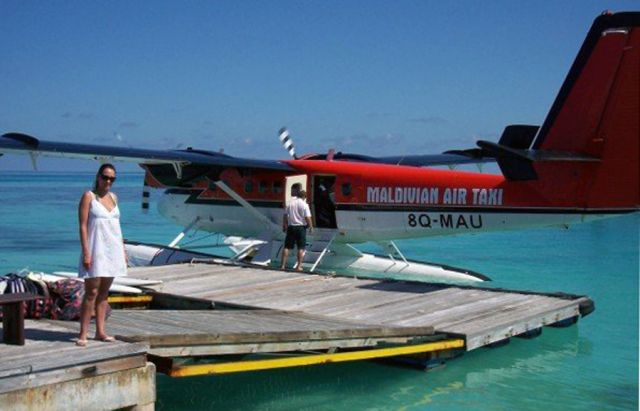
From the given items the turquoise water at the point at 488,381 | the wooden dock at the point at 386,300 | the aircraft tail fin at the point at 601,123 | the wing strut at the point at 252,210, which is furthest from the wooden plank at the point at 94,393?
the wing strut at the point at 252,210

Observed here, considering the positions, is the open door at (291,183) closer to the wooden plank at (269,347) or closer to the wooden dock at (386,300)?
the wooden dock at (386,300)

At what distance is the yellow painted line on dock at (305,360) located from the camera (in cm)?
576

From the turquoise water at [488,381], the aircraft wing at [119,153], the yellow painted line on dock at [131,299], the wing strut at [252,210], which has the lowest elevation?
the turquoise water at [488,381]

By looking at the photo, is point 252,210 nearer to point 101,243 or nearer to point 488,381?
point 488,381

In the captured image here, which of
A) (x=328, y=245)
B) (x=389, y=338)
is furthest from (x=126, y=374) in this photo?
(x=328, y=245)

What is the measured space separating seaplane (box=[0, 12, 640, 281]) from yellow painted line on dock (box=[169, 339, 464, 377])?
280 centimetres

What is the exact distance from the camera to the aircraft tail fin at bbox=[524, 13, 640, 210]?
9.45 metres

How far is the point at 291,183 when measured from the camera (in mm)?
13961

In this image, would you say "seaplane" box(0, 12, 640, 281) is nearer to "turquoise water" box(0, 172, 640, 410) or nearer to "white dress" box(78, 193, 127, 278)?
"turquoise water" box(0, 172, 640, 410)

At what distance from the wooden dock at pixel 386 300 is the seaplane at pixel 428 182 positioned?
158 centimetres

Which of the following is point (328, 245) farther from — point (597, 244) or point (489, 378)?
point (597, 244)

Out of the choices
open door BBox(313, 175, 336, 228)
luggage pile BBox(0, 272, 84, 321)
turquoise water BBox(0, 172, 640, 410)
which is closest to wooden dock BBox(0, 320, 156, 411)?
luggage pile BBox(0, 272, 84, 321)

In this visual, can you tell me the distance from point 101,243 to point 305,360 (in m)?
2.19

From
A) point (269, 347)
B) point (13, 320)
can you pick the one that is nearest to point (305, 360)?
point (269, 347)
